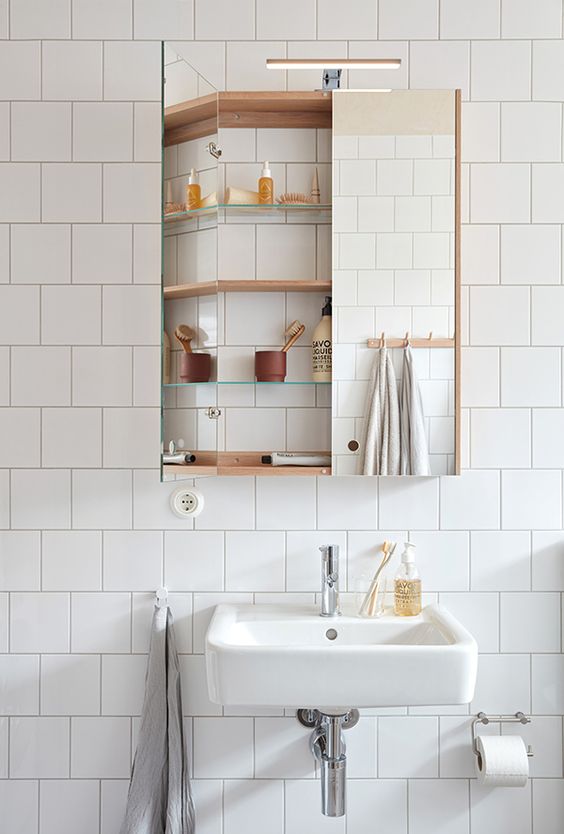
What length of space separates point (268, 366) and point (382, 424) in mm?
310

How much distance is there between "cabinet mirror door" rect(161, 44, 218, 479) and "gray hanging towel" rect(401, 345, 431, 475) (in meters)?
0.46

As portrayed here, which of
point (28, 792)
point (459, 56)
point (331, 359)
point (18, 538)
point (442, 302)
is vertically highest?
point (459, 56)

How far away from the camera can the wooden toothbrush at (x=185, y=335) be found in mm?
1760

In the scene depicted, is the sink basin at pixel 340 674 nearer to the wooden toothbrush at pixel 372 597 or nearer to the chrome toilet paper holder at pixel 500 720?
the wooden toothbrush at pixel 372 597

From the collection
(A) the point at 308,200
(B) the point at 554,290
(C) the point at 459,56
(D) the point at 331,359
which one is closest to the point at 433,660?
(D) the point at 331,359

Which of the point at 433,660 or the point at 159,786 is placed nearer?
the point at 433,660

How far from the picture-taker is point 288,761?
191cm

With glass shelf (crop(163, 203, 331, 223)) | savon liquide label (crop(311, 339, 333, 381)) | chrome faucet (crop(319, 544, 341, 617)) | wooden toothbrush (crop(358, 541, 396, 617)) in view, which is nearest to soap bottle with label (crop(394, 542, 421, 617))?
wooden toothbrush (crop(358, 541, 396, 617))

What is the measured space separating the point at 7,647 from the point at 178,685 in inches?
17.7

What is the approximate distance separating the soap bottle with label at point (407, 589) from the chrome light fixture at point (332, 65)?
1.16m

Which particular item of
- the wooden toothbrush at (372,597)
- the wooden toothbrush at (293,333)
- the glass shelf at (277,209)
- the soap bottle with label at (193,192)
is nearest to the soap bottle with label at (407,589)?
the wooden toothbrush at (372,597)

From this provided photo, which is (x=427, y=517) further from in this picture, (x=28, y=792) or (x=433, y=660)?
(x=28, y=792)

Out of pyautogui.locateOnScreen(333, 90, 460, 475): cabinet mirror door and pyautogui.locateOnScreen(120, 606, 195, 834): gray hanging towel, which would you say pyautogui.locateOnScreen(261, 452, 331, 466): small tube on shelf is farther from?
pyautogui.locateOnScreen(120, 606, 195, 834): gray hanging towel

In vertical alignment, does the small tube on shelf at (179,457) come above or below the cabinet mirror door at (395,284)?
below
